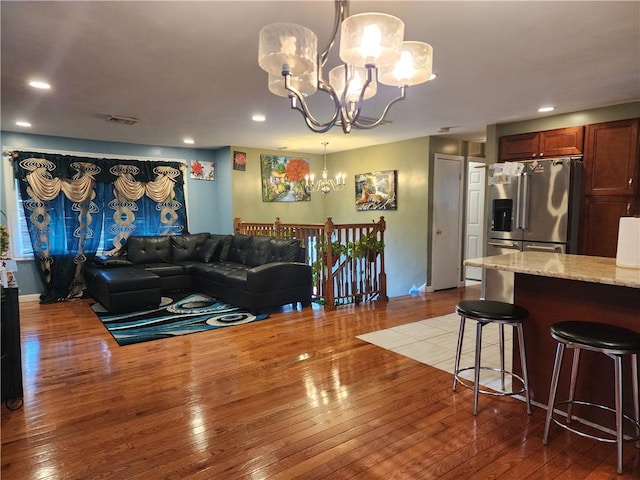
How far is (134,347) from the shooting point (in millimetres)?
3559

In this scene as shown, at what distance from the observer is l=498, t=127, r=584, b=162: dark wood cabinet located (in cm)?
437

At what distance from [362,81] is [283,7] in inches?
23.2

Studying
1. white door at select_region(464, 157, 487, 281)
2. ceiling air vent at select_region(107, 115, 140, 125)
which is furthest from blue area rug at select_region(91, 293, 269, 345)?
white door at select_region(464, 157, 487, 281)

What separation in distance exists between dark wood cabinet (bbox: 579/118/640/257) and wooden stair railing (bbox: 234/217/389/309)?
7.65 feet

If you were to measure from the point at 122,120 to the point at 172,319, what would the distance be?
240cm

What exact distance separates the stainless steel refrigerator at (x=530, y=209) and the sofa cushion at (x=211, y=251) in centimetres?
403

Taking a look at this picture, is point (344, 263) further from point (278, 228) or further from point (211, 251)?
point (211, 251)

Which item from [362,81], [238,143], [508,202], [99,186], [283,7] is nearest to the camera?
[283,7]

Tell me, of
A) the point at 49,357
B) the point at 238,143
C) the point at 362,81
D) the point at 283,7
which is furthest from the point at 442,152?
the point at 49,357

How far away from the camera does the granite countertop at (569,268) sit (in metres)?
1.86

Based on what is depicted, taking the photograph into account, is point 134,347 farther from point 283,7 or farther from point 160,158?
point 160,158

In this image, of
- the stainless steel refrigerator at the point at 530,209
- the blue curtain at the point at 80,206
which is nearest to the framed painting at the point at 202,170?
the blue curtain at the point at 80,206

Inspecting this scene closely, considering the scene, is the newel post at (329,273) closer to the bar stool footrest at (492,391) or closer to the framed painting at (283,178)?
the bar stool footrest at (492,391)

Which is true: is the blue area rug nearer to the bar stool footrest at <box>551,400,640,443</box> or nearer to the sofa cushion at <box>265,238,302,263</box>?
the sofa cushion at <box>265,238,302,263</box>
